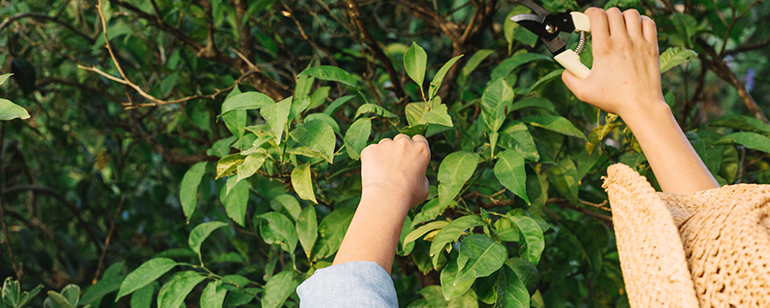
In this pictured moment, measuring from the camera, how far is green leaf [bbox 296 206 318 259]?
768mm

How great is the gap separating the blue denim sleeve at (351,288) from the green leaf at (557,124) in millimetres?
442

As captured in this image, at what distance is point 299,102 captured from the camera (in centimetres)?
72

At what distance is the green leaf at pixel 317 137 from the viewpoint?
0.64 metres

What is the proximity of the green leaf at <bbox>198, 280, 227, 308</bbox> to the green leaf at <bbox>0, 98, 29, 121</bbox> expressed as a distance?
0.37 metres

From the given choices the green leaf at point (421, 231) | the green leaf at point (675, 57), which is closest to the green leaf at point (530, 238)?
the green leaf at point (421, 231)

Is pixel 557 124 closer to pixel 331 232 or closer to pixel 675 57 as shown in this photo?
pixel 675 57

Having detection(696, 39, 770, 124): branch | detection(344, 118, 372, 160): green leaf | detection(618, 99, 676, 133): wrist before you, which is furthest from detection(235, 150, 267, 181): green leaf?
detection(696, 39, 770, 124): branch

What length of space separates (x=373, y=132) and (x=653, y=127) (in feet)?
1.97

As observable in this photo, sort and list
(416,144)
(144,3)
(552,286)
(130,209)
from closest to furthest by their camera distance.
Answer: (416,144) < (552,286) < (144,3) < (130,209)

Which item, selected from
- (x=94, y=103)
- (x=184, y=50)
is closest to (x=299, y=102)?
Result: (x=184, y=50)

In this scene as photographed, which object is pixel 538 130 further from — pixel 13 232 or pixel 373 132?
pixel 13 232

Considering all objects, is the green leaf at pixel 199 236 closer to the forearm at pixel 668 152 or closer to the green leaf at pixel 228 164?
the green leaf at pixel 228 164

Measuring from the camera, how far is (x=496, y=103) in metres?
0.77

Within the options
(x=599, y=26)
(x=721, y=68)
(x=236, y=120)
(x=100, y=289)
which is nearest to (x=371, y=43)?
(x=236, y=120)
